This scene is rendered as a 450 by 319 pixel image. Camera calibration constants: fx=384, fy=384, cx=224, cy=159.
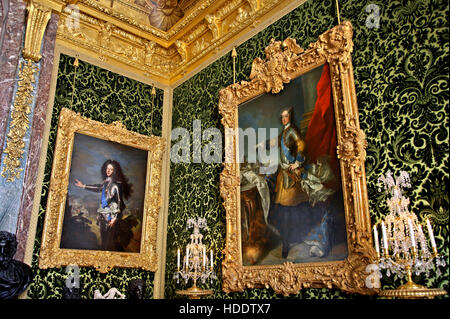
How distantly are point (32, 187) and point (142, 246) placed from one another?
2.15m

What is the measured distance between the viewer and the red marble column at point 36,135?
5.28 metres

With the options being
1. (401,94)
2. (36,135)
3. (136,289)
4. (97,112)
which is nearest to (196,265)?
(136,289)

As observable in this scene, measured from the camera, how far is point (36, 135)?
18.9 feet

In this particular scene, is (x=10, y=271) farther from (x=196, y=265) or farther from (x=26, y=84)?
(x=26, y=84)

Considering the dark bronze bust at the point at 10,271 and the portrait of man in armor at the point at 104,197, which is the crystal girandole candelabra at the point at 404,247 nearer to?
the dark bronze bust at the point at 10,271

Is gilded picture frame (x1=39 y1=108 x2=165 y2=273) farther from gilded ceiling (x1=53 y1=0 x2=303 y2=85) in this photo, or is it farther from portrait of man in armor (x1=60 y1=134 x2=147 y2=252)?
gilded ceiling (x1=53 y1=0 x2=303 y2=85)

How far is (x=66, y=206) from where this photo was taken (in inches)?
242

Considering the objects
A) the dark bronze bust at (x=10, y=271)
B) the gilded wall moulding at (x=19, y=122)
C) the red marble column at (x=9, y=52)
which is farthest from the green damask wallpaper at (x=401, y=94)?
the red marble column at (x=9, y=52)

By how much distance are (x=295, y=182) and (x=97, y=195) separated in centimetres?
344

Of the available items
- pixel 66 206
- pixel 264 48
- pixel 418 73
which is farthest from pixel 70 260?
pixel 418 73

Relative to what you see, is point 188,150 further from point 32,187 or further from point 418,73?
point 418,73

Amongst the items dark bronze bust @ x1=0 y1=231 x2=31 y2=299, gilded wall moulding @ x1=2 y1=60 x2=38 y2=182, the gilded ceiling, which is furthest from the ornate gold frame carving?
gilded wall moulding @ x1=2 y1=60 x2=38 y2=182

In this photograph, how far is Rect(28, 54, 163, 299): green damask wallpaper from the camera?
5738 millimetres

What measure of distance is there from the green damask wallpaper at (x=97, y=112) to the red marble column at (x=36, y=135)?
423 millimetres
